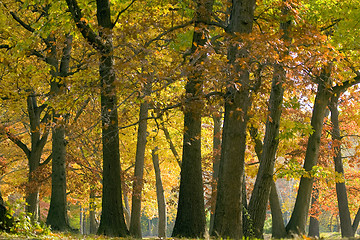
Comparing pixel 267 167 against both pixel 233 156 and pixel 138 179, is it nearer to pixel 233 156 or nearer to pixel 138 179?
pixel 233 156

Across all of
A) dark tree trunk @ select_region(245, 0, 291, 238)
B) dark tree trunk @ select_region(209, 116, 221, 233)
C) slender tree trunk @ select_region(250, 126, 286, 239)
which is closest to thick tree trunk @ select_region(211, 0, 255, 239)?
dark tree trunk @ select_region(245, 0, 291, 238)

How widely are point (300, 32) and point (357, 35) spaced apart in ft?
15.1

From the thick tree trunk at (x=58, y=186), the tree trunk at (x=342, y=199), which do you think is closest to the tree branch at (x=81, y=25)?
the thick tree trunk at (x=58, y=186)

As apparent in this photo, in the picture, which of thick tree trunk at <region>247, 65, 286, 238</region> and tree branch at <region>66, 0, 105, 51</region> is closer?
tree branch at <region>66, 0, 105, 51</region>

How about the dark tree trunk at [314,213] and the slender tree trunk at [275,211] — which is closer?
the slender tree trunk at [275,211]

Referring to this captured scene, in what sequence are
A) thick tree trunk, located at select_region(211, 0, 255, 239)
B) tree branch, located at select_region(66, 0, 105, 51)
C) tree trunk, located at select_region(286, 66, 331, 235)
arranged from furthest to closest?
tree trunk, located at select_region(286, 66, 331, 235)
tree branch, located at select_region(66, 0, 105, 51)
thick tree trunk, located at select_region(211, 0, 255, 239)

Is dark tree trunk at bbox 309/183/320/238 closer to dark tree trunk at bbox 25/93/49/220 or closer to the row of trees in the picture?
the row of trees

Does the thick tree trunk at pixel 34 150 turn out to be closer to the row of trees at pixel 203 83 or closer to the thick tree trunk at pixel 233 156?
the row of trees at pixel 203 83

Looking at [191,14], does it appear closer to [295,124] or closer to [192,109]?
[192,109]

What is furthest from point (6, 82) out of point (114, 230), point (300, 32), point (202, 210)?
point (300, 32)

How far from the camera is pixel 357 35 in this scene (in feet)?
44.3

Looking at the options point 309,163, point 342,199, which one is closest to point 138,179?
point 309,163

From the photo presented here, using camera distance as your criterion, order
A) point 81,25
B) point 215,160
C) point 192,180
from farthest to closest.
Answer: point 215,160, point 192,180, point 81,25

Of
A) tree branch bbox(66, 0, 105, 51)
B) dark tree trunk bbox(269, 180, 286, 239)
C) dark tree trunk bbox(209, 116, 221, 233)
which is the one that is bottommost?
dark tree trunk bbox(269, 180, 286, 239)
